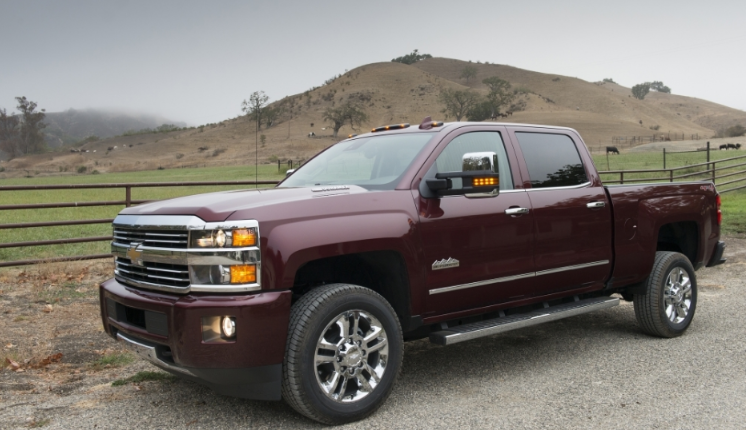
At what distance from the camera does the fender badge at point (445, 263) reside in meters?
4.37

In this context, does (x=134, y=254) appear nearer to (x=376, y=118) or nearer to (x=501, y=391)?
(x=501, y=391)

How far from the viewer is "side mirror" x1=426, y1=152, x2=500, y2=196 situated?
4266mm

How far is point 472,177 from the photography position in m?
4.26

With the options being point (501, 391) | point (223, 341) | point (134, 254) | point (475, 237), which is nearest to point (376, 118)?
point (475, 237)

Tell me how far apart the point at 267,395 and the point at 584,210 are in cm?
304

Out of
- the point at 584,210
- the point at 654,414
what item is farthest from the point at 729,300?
the point at 654,414

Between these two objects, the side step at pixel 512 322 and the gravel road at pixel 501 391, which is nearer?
the gravel road at pixel 501 391

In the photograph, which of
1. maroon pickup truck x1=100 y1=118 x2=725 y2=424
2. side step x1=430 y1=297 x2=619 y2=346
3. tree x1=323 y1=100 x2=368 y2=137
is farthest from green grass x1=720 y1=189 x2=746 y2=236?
tree x1=323 y1=100 x2=368 y2=137

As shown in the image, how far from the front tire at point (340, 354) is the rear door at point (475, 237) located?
492 millimetres

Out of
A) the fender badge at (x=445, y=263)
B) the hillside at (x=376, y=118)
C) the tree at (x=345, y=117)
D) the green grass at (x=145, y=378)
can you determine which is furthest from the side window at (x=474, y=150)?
the tree at (x=345, y=117)

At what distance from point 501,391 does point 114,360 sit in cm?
312

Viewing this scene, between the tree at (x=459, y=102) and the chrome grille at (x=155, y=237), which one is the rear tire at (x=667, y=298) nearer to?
the chrome grille at (x=155, y=237)

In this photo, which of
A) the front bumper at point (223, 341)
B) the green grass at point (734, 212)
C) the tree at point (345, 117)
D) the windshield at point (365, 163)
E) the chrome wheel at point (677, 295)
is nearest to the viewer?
the front bumper at point (223, 341)

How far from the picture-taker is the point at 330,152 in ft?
18.1
